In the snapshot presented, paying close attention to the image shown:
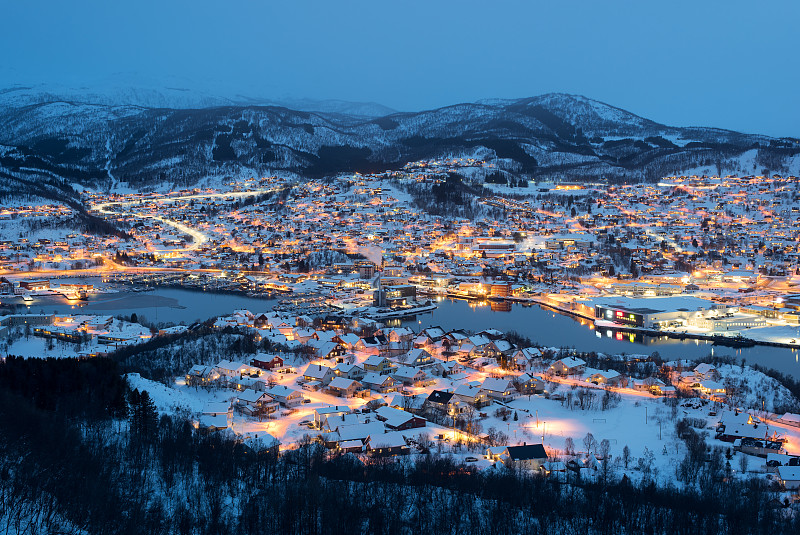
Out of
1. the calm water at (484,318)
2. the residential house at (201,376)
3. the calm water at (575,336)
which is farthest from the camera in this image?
the calm water at (484,318)

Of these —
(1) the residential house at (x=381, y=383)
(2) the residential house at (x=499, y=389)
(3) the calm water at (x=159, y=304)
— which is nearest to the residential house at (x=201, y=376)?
(1) the residential house at (x=381, y=383)

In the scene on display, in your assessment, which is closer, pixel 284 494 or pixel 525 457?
pixel 284 494

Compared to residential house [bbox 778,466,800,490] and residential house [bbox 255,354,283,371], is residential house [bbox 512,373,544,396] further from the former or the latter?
residential house [bbox 778,466,800,490]

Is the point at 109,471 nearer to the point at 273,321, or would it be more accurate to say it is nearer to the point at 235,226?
the point at 273,321

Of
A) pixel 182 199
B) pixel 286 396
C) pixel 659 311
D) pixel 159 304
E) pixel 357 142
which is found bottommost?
pixel 159 304

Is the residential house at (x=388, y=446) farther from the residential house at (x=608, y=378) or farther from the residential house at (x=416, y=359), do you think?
the residential house at (x=608, y=378)

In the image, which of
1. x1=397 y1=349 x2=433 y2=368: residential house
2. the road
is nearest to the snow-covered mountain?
the road

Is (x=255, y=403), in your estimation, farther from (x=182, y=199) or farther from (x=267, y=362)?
(x=182, y=199)

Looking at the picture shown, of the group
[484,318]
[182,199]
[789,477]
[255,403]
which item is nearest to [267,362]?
[255,403]
